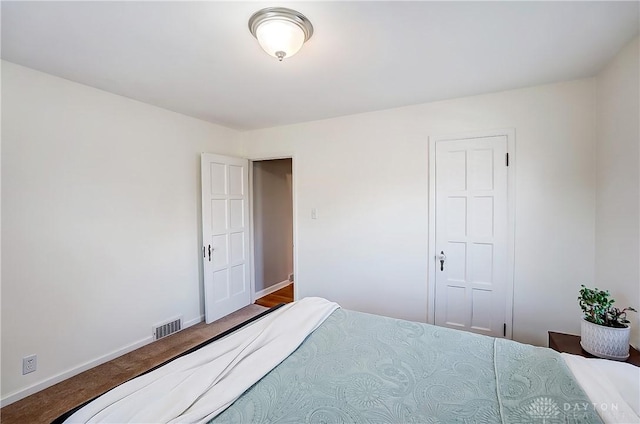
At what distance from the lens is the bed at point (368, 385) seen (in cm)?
106

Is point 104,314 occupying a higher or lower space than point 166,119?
lower

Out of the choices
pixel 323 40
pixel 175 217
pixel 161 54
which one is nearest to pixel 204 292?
pixel 175 217

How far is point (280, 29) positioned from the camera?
1.50 m

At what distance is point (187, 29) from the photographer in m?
1.62

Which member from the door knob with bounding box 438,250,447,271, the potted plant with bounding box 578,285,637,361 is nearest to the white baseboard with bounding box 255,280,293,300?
the door knob with bounding box 438,250,447,271

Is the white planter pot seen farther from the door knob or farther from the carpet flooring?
the carpet flooring

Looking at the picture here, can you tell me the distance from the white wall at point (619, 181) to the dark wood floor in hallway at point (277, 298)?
339cm

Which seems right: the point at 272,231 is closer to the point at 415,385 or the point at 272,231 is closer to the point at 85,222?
the point at 85,222

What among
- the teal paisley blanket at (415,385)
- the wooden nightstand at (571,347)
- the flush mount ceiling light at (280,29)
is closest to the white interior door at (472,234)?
the wooden nightstand at (571,347)

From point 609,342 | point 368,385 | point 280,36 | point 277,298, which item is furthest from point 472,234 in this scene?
point 277,298

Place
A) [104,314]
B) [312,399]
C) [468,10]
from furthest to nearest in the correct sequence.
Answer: [104,314] → [468,10] → [312,399]

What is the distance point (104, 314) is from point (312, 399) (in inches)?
90.8

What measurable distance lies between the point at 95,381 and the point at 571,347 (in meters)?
3.49

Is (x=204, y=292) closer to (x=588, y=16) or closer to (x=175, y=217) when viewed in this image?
(x=175, y=217)
